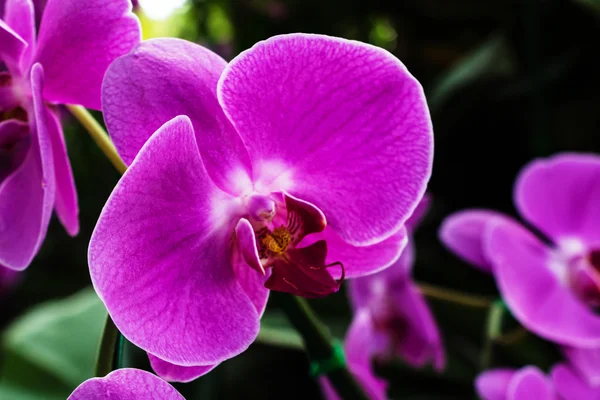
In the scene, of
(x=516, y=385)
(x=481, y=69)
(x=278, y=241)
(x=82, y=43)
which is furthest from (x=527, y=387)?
(x=481, y=69)

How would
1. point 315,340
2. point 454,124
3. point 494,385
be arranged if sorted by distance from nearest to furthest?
point 315,340 < point 494,385 < point 454,124

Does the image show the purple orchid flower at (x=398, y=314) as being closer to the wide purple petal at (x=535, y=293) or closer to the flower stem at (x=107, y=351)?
the wide purple petal at (x=535, y=293)

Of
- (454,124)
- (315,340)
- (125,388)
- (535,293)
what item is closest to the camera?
(125,388)

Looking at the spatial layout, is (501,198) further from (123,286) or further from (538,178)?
(123,286)

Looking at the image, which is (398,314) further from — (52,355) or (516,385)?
(52,355)

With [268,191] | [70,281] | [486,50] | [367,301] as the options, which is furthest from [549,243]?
[70,281]

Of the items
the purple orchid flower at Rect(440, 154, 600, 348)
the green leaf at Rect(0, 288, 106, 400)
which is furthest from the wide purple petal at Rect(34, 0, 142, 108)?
the green leaf at Rect(0, 288, 106, 400)
